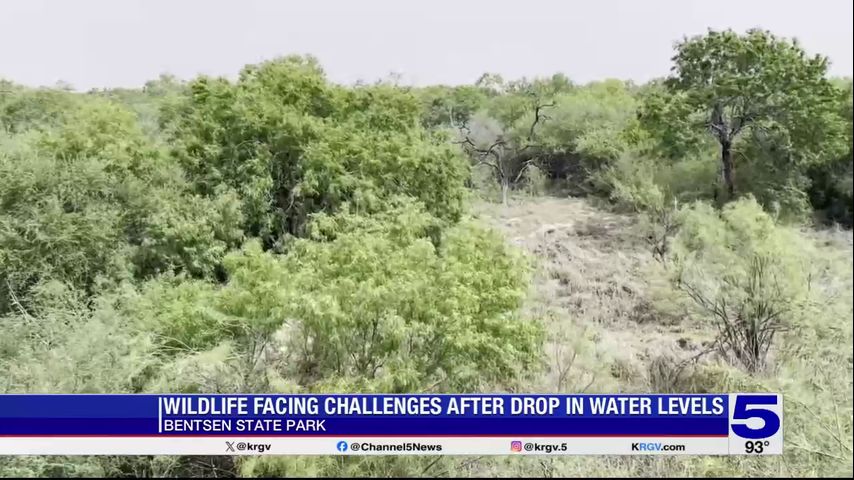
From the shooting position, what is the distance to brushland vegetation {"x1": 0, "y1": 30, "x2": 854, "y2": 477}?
14.7 ft

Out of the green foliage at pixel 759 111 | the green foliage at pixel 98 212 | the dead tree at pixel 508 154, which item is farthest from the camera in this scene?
the dead tree at pixel 508 154

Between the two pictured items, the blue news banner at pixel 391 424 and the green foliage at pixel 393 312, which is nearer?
the blue news banner at pixel 391 424

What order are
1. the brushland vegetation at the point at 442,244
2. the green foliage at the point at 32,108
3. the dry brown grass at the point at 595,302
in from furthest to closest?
the green foliage at the point at 32,108
the dry brown grass at the point at 595,302
the brushland vegetation at the point at 442,244

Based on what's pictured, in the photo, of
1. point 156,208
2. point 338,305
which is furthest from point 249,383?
point 156,208

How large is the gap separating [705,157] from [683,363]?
2.26 metres

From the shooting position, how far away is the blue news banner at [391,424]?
11.3 feet

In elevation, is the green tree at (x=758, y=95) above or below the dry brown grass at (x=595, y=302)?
above

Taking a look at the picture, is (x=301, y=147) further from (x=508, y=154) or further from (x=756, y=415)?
(x=756, y=415)

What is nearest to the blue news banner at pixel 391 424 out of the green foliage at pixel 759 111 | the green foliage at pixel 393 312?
the green foliage at pixel 393 312

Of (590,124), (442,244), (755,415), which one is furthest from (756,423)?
(590,124)

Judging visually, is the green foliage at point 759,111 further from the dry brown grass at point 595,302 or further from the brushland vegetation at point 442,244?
the dry brown grass at point 595,302

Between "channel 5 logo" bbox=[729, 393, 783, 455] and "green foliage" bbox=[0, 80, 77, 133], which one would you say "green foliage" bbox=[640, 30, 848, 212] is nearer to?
"channel 5 logo" bbox=[729, 393, 783, 455]

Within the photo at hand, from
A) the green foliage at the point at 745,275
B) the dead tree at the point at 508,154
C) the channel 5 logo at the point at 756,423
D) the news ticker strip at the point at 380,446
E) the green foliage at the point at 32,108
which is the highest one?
the green foliage at the point at 32,108

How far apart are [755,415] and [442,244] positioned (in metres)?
2.81
